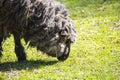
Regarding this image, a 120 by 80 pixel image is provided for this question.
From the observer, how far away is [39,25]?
13180 millimetres

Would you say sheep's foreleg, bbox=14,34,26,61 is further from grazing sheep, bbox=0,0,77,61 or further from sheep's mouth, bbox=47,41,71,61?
sheep's mouth, bbox=47,41,71,61

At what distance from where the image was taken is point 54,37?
13.5 m

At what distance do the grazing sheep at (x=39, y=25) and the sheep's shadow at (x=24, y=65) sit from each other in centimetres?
38

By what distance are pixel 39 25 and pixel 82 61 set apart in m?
2.64

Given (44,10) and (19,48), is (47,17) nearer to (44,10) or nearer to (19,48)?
(44,10)

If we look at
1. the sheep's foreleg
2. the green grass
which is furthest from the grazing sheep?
the green grass

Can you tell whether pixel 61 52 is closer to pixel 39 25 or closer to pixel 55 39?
pixel 55 39

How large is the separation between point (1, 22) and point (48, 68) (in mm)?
2529

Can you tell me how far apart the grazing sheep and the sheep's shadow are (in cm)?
38

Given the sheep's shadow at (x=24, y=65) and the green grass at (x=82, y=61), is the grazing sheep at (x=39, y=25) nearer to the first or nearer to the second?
A: the sheep's shadow at (x=24, y=65)

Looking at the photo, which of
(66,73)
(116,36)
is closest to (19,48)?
(66,73)

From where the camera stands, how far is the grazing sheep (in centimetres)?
1278

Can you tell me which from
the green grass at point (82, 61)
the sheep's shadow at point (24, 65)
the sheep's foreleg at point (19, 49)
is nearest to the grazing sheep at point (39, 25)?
the sheep's foreleg at point (19, 49)

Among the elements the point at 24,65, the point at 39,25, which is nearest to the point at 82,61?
the point at 24,65
